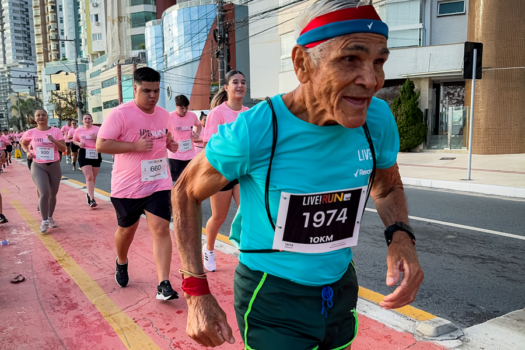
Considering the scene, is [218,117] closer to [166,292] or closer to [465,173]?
[166,292]

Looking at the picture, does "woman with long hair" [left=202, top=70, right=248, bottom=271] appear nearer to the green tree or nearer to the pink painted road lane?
the pink painted road lane

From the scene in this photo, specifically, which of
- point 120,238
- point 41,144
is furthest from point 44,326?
point 41,144

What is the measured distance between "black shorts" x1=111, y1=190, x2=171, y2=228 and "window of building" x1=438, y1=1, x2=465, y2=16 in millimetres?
18557

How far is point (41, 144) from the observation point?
6.92 meters

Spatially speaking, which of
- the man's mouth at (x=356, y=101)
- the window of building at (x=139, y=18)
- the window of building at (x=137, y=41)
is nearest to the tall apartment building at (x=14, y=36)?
the window of building at (x=139, y=18)

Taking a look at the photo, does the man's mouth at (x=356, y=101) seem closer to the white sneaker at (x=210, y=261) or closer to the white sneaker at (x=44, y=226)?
the white sneaker at (x=210, y=261)

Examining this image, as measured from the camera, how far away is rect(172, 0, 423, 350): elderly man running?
1363 millimetres

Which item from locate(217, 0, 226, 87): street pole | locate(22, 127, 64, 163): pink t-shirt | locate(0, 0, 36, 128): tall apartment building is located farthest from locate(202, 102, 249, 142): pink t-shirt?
locate(0, 0, 36, 128): tall apartment building

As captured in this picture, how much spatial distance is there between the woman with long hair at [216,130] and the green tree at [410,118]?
14.8m

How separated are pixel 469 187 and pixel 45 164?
8.08 metres

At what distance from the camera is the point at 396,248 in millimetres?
1702

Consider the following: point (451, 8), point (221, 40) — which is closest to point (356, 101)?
point (221, 40)

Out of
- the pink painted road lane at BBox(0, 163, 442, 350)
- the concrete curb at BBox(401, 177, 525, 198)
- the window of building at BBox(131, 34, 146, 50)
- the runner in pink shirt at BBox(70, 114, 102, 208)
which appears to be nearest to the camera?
the pink painted road lane at BBox(0, 163, 442, 350)

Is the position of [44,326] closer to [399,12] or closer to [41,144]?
[41,144]
